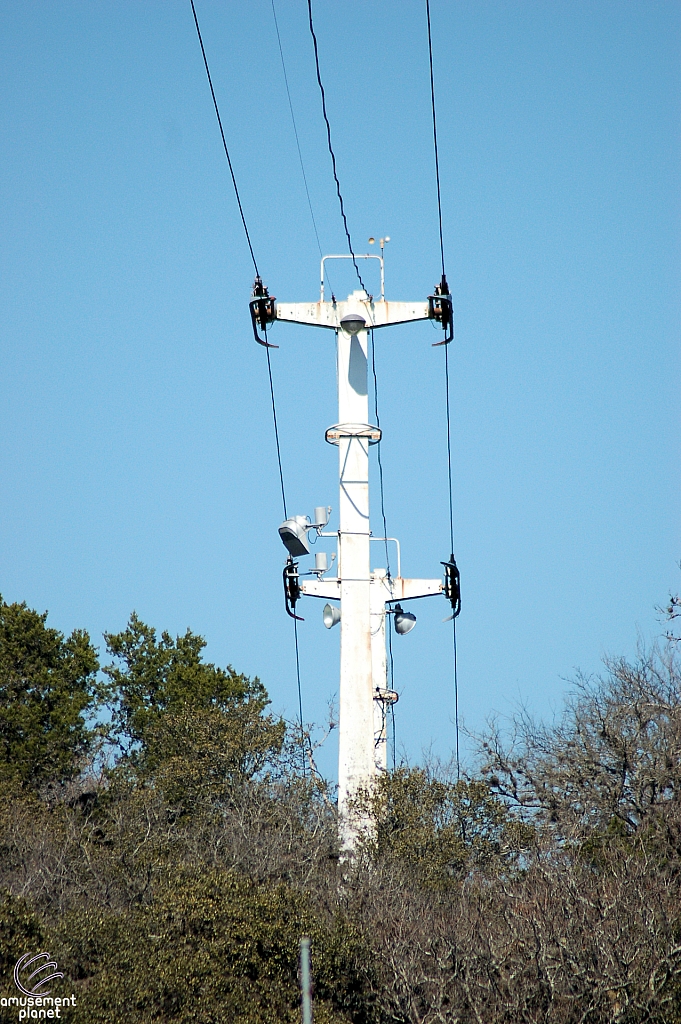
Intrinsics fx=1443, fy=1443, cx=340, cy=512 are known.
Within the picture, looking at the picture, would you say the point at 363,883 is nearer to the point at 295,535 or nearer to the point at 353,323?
the point at 295,535

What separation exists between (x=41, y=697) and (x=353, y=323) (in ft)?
82.0

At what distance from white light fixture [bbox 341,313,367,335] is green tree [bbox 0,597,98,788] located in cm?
2193

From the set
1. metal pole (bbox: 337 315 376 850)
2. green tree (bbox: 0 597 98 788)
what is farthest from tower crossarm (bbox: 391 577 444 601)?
green tree (bbox: 0 597 98 788)

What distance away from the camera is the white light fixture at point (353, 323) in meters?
29.3

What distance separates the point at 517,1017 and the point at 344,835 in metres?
8.68

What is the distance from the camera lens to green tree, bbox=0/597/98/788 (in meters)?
47.1

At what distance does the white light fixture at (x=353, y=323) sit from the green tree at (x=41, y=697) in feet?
71.9

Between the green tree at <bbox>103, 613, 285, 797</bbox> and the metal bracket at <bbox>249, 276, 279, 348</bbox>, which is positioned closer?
the metal bracket at <bbox>249, 276, 279, 348</bbox>

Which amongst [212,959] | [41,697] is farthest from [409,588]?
[41,697]

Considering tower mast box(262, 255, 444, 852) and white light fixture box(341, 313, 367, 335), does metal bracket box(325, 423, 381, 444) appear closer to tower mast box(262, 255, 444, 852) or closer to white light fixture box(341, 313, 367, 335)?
tower mast box(262, 255, 444, 852)

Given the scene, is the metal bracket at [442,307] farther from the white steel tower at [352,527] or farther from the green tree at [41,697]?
the green tree at [41,697]

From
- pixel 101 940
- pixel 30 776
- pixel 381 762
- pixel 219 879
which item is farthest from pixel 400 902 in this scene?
pixel 30 776

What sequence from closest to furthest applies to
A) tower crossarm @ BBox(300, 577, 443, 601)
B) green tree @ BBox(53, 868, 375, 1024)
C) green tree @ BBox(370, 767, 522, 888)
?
green tree @ BBox(53, 868, 375, 1024) → green tree @ BBox(370, 767, 522, 888) → tower crossarm @ BBox(300, 577, 443, 601)

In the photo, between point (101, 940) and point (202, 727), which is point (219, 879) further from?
point (202, 727)
